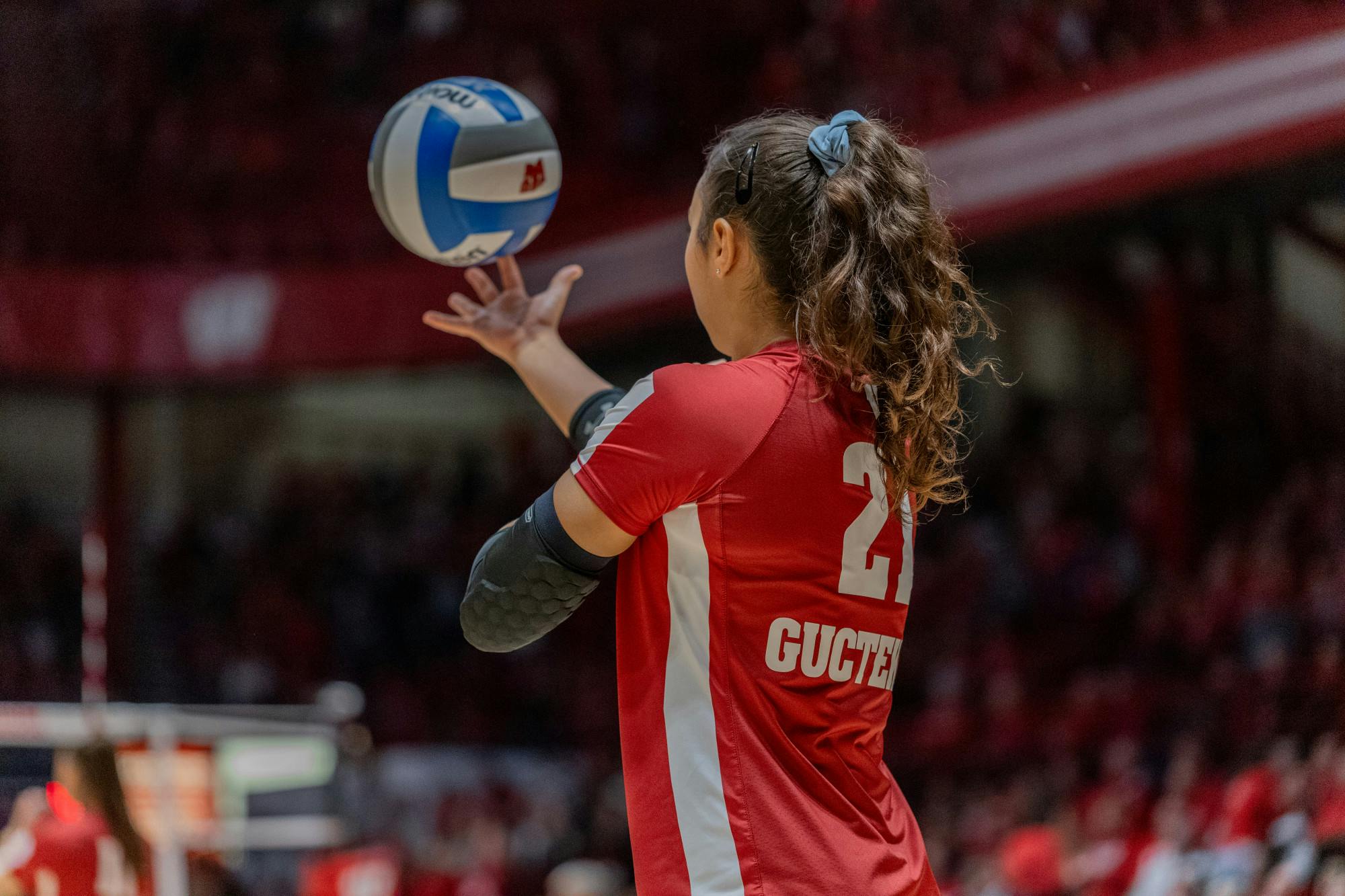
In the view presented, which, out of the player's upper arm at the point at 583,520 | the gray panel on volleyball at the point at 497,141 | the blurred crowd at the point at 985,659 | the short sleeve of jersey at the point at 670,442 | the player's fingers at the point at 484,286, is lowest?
the blurred crowd at the point at 985,659

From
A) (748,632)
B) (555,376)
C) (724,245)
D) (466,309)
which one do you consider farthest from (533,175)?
(748,632)

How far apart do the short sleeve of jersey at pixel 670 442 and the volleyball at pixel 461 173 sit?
0.74 meters

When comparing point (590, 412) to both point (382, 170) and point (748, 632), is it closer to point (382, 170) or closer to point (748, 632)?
point (748, 632)

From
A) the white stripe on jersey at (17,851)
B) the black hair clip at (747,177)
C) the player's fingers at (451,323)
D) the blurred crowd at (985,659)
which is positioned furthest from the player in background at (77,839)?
the blurred crowd at (985,659)

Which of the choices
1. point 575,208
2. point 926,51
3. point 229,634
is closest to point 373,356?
point 575,208

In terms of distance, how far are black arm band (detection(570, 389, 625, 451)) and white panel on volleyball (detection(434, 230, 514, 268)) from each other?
17.5 inches

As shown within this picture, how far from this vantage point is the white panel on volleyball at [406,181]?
1872mm

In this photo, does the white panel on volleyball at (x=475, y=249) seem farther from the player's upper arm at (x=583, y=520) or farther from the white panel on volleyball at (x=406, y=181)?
the player's upper arm at (x=583, y=520)

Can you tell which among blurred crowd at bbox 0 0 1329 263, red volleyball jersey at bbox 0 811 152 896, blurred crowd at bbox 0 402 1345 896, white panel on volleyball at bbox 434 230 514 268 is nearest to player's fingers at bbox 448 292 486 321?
white panel on volleyball at bbox 434 230 514 268

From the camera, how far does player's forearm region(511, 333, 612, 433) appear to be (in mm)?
1568

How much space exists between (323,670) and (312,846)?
2816 mm

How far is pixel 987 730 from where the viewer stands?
6578mm

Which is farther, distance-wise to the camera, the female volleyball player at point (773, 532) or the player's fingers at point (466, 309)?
the player's fingers at point (466, 309)

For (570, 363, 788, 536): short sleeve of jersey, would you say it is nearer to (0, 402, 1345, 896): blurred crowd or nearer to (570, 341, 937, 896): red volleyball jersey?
(570, 341, 937, 896): red volleyball jersey
